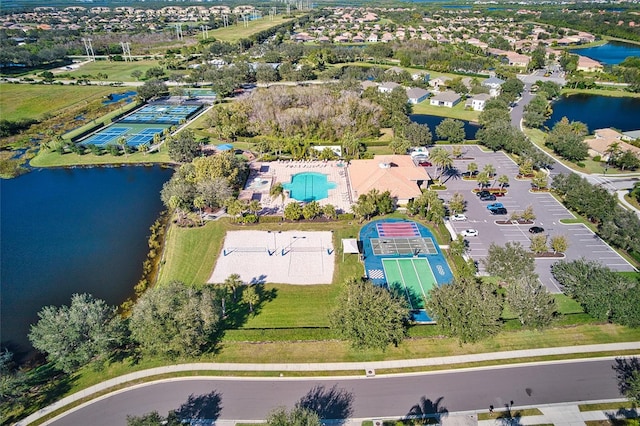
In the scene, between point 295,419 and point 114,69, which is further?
point 114,69

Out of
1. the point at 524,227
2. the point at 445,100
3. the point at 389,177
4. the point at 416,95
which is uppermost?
the point at 416,95

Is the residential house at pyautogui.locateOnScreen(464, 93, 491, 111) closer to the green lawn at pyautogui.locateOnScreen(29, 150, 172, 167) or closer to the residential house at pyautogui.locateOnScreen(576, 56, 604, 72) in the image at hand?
the residential house at pyautogui.locateOnScreen(576, 56, 604, 72)

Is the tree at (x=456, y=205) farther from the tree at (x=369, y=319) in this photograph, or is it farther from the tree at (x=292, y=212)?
the tree at (x=369, y=319)

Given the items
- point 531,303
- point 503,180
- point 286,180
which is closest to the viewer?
point 531,303

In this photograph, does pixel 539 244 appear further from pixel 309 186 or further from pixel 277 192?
pixel 277 192

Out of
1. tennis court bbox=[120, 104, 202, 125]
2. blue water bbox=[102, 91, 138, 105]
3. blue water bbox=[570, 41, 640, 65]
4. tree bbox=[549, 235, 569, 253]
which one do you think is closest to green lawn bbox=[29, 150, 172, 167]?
tennis court bbox=[120, 104, 202, 125]

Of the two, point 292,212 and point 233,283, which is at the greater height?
point 292,212

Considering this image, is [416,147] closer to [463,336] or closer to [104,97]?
[463,336]

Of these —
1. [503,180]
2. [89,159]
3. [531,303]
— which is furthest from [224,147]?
[531,303]
